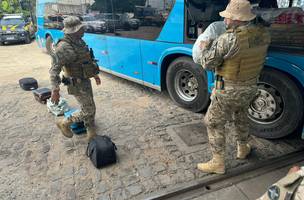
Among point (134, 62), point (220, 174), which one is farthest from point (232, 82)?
point (134, 62)

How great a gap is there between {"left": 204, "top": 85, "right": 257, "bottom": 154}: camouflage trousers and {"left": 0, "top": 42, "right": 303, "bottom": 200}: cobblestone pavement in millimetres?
493

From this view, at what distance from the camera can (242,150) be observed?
10.5 feet

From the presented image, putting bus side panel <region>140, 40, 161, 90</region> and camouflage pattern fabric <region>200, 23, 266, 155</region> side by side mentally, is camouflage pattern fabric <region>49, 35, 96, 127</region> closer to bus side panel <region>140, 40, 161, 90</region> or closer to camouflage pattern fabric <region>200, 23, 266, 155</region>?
camouflage pattern fabric <region>200, 23, 266, 155</region>

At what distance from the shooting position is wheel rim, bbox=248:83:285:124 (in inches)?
135

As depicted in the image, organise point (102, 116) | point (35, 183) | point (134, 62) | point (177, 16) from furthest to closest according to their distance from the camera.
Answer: point (134, 62), point (102, 116), point (177, 16), point (35, 183)

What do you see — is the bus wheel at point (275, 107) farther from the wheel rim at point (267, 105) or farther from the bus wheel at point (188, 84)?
the bus wheel at point (188, 84)

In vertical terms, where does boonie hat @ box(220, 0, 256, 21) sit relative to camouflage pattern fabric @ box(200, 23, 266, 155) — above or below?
above

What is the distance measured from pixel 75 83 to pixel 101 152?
40.8 inches

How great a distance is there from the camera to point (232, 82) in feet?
8.27

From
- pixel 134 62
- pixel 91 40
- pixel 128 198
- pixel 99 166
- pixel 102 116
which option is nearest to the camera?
pixel 128 198

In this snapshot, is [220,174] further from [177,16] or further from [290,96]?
[177,16]

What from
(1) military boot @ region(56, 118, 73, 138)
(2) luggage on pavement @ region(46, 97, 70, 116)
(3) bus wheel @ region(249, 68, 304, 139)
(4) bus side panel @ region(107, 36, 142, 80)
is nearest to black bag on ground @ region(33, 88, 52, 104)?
(2) luggage on pavement @ region(46, 97, 70, 116)

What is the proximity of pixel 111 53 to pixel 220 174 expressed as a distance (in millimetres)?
4449

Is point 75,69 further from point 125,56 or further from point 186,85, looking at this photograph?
point 125,56
